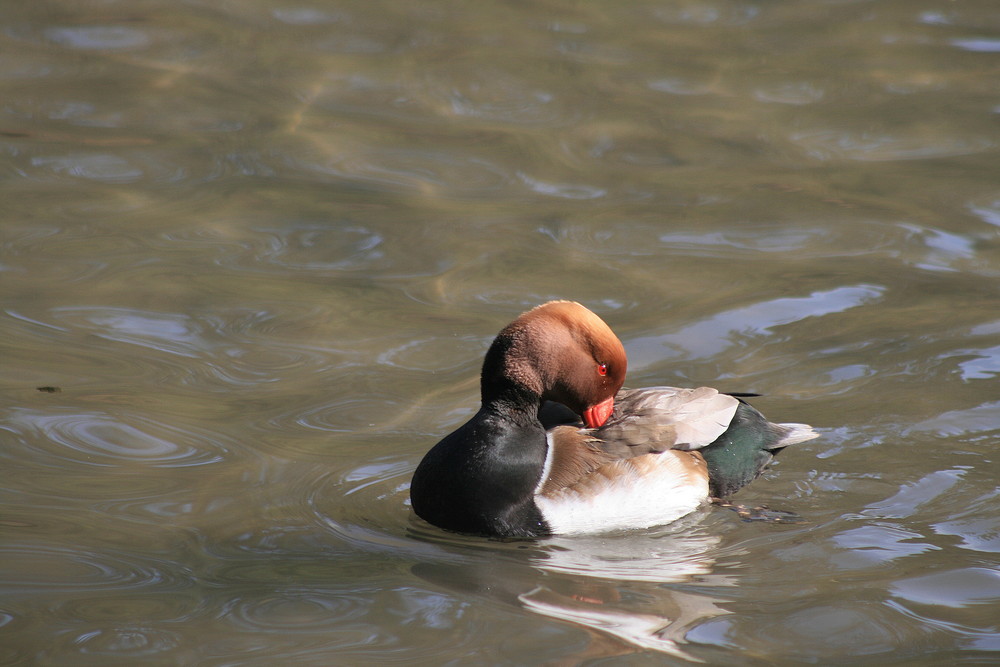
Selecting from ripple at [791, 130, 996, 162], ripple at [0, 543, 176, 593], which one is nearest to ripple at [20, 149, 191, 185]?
ripple at [0, 543, 176, 593]

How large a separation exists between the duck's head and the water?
2.00 feet

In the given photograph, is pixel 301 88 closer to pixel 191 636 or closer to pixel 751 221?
pixel 751 221

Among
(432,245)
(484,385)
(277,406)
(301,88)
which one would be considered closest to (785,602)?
(484,385)

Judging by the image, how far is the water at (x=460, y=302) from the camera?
416 cm

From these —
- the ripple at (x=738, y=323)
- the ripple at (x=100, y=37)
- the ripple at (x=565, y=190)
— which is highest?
the ripple at (x=100, y=37)

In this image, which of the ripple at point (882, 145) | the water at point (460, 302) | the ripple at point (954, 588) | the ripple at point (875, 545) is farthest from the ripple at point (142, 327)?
the ripple at point (882, 145)

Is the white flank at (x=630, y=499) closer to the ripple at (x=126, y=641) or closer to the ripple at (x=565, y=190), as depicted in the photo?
the ripple at (x=126, y=641)

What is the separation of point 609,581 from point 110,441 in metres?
2.34

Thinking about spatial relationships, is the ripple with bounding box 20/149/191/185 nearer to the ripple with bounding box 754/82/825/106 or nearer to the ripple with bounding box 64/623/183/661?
the ripple with bounding box 754/82/825/106

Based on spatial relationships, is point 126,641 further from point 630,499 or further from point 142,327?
point 142,327

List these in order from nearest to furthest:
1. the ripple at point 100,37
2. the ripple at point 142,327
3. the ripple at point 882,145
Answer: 1. the ripple at point 142,327
2. the ripple at point 882,145
3. the ripple at point 100,37

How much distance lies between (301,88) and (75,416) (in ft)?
15.7

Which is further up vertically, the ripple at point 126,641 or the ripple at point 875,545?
the ripple at point 875,545

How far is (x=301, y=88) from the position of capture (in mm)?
9734
